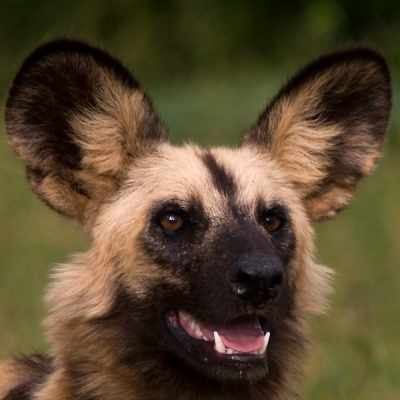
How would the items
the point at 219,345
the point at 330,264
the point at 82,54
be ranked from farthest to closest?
the point at 330,264, the point at 82,54, the point at 219,345

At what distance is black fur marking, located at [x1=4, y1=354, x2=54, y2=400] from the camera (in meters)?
3.84

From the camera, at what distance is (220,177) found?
3.79 meters

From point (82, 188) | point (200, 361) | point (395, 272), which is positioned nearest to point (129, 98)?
point (82, 188)

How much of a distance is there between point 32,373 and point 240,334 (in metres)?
0.97

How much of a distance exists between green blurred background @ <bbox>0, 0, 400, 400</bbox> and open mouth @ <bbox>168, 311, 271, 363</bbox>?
696mm

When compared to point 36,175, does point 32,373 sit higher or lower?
lower

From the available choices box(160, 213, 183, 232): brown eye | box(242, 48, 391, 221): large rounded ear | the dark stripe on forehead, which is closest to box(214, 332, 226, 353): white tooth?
box(160, 213, 183, 232): brown eye

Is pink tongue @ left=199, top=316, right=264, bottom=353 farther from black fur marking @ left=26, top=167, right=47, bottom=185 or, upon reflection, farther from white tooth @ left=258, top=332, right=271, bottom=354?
black fur marking @ left=26, top=167, right=47, bottom=185

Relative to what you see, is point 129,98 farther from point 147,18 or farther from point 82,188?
point 147,18

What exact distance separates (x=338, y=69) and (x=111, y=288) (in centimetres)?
132

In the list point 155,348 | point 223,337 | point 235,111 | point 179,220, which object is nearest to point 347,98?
point 179,220

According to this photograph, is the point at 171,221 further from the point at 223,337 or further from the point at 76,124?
the point at 76,124

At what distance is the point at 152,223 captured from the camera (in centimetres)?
365

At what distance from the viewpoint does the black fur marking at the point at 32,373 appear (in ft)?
12.6
